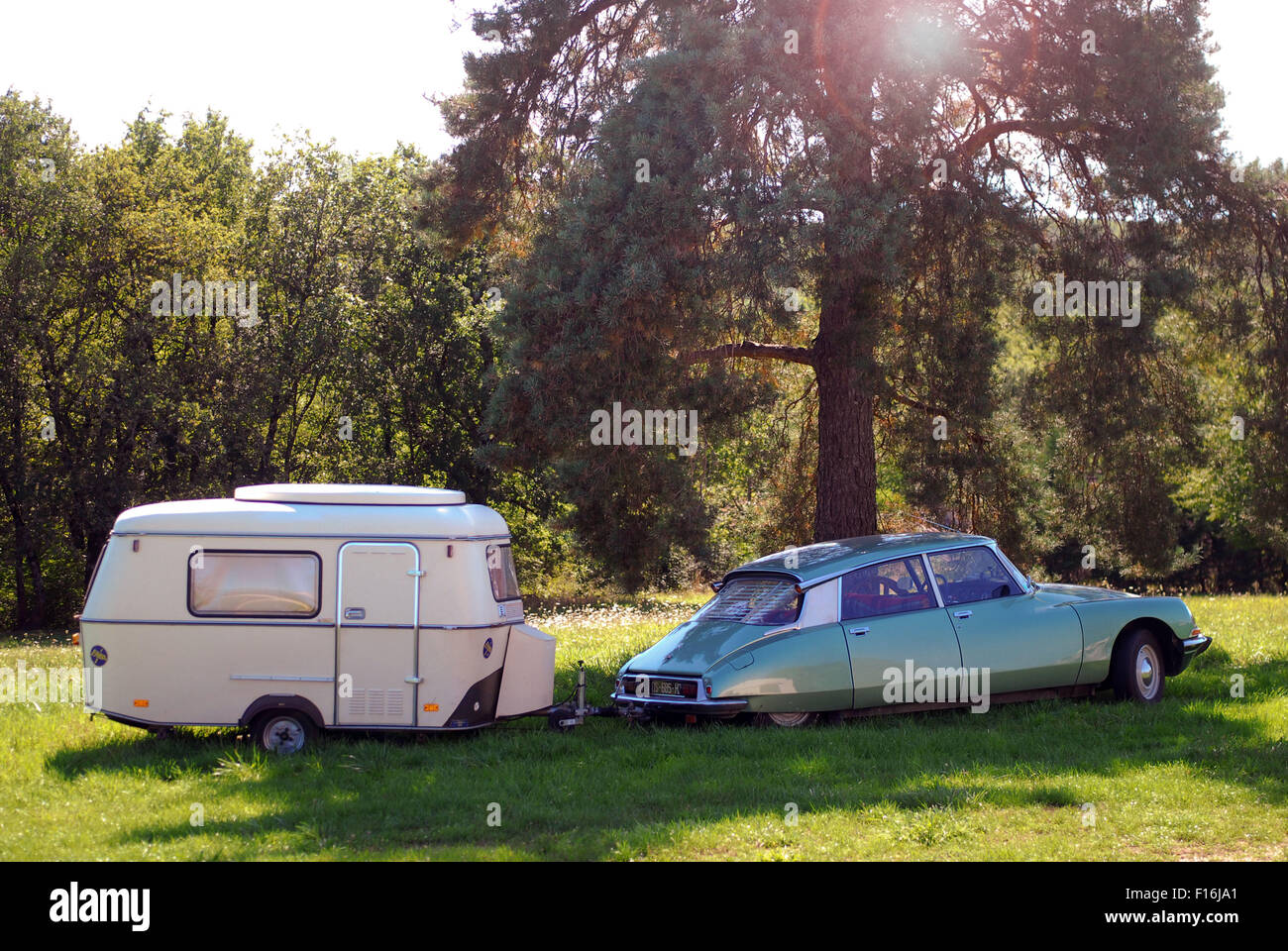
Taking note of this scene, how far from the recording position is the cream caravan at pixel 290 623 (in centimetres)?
964

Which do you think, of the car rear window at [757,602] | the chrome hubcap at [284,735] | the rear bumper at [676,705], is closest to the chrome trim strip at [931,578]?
the car rear window at [757,602]

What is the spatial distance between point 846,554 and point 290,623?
4964 millimetres

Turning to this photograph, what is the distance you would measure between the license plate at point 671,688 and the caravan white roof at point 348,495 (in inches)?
96.9

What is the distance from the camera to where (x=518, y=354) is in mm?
13398

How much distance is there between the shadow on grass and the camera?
7227 millimetres

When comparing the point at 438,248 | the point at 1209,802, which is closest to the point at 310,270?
the point at 438,248

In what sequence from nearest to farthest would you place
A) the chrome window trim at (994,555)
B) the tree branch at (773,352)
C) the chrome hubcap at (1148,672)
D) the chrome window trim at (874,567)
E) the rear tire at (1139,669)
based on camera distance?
the chrome window trim at (874,567) → the chrome window trim at (994,555) → the rear tire at (1139,669) → the chrome hubcap at (1148,672) → the tree branch at (773,352)

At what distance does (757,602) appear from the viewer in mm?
10578

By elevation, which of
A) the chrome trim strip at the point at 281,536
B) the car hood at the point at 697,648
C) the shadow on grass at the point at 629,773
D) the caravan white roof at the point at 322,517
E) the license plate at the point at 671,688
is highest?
the caravan white roof at the point at 322,517

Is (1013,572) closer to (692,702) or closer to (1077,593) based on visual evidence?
(1077,593)

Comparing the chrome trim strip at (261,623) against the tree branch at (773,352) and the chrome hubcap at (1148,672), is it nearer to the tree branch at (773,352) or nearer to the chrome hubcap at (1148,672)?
the chrome hubcap at (1148,672)

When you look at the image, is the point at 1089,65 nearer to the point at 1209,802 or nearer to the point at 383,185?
the point at 1209,802

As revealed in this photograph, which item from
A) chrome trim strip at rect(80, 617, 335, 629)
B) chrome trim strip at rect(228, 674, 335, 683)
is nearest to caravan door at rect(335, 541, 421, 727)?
chrome trim strip at rect(228, 674, 335, 683)
